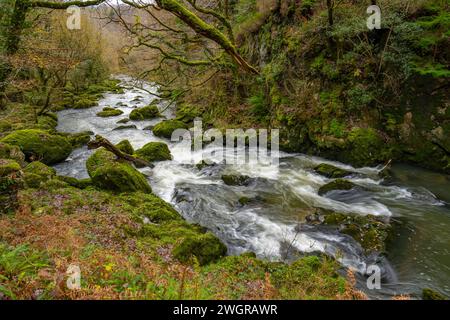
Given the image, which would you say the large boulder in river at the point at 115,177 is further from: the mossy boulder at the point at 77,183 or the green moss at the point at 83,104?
the green moss at the point at 83,104

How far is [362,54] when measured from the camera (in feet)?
37.9

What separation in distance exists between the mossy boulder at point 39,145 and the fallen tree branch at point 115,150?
210 centimetres

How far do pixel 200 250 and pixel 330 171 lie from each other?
6675 mm

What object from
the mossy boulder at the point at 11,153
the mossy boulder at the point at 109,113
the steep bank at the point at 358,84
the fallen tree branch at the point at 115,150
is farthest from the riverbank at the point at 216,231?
the mossy boulder at the point at 109,113

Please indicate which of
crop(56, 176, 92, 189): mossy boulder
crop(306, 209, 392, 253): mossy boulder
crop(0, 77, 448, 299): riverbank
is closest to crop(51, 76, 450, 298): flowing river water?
crop(0, 77, 448, 299): riverbank

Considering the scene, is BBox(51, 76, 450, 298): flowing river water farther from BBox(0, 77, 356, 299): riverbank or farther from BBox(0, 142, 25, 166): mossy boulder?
BBox(0, 142, 25, 166): mossy boulder

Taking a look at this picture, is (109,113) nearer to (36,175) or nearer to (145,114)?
(145,114)

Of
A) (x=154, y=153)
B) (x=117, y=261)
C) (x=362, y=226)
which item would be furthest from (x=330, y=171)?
(x=117, y=261)

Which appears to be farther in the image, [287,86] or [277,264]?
[287,86]

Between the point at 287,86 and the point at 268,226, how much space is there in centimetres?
826

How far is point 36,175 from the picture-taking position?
8586mm

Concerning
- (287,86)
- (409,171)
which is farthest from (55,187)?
(409,171)

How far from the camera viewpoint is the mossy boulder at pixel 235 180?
34.3 ft
